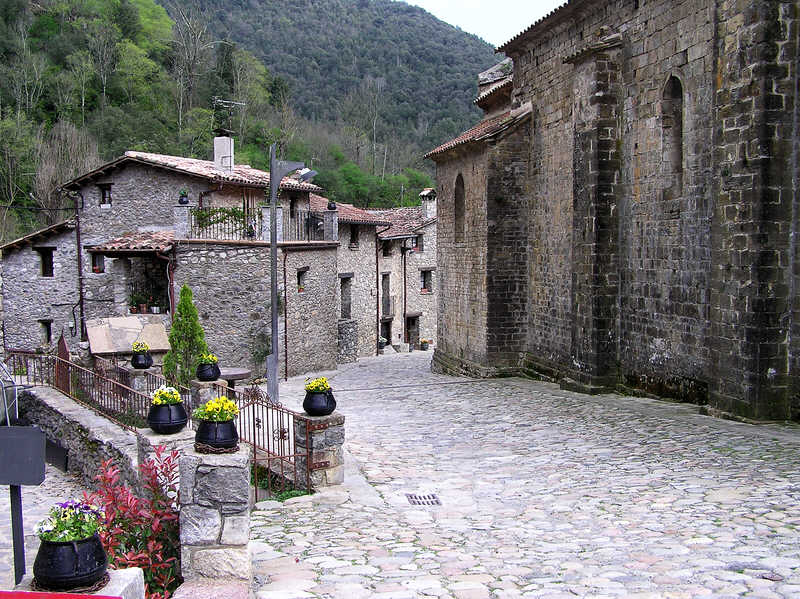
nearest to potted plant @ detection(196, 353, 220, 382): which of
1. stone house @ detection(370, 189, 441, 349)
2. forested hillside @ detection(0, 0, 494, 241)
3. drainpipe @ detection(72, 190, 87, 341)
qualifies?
drainpipe @ detection(72, 190, 87, 341)

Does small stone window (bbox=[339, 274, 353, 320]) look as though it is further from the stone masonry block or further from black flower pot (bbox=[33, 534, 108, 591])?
black flower pot (bbox=[33, 534, 108, 591])

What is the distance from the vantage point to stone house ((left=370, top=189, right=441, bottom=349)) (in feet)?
120

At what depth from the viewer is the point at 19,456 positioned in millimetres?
4195

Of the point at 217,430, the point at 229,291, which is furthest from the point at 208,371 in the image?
the point at 229,291

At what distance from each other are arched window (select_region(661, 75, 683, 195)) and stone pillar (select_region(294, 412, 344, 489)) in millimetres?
7596

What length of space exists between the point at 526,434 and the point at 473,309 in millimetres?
8244

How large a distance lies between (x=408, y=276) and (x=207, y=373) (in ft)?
88.6

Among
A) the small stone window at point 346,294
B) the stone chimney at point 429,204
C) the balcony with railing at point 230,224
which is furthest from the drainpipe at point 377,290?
the balcony with railing at point 230,224

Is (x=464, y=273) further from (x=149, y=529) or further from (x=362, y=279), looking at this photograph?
(x=149, y=529)

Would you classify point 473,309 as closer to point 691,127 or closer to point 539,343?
point 539,343

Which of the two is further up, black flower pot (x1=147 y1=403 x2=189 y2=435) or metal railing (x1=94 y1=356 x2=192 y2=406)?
black flower pot (x1=147 y1=403 x2=189 y2=435)

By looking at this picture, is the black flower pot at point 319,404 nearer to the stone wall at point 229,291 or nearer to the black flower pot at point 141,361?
the black flower pot at point 141,361

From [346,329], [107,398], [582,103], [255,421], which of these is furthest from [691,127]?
[346,329]

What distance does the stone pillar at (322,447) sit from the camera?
8094 mm
